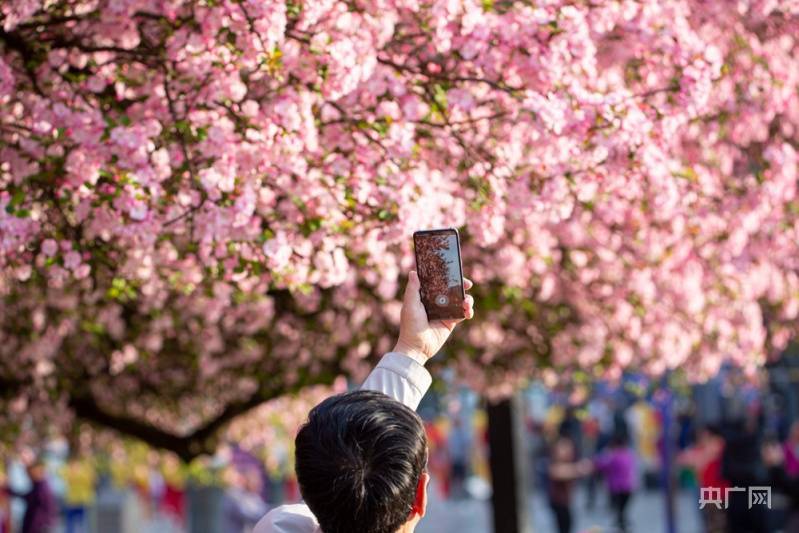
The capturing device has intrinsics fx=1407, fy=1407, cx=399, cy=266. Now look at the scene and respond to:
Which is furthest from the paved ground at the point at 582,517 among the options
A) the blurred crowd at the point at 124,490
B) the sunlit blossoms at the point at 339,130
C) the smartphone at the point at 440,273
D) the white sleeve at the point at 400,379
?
the white sleeve at the point at 400,379

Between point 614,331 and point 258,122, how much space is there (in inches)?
199

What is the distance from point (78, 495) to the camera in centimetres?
2414

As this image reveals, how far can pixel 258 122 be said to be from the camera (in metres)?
6.45

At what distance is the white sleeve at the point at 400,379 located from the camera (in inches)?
138

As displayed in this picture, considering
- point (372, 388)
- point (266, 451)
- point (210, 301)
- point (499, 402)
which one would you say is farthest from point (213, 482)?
point (372, 388)

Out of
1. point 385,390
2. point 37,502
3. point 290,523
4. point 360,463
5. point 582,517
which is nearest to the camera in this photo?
point 360,463

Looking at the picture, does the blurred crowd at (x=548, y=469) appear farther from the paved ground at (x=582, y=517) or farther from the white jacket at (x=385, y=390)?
the white jacket at (x=385, y=390)

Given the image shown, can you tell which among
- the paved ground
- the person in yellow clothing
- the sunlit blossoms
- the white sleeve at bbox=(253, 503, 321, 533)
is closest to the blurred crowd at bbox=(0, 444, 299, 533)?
the person in yellow clothing

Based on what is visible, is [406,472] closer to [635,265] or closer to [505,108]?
[505,108]

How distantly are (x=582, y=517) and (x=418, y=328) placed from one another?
22172 mm

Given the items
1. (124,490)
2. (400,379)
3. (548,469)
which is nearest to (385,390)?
(400,379)

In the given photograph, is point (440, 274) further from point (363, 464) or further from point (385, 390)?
point (363, 464)

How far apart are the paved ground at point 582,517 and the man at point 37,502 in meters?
5.51

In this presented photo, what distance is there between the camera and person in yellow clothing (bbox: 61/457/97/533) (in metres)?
22.4
